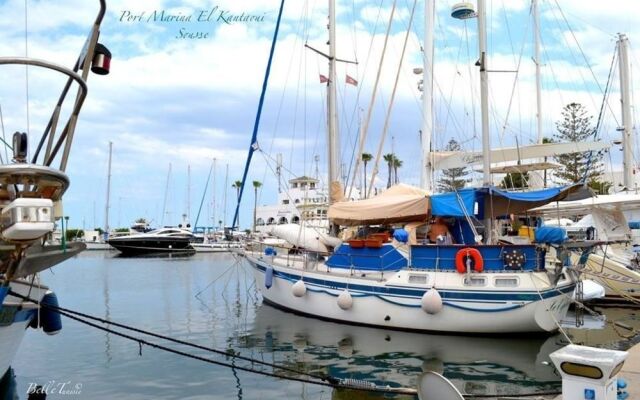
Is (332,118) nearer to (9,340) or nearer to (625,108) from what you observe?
(9,340)

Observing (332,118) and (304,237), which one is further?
(332,118)

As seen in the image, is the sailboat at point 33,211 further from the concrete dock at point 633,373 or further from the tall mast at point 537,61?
the tall mast at point 537,61

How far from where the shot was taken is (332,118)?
2053 centimetres

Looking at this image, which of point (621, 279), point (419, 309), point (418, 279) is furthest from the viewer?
point (621, 279)

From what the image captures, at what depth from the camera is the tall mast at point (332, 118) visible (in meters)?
20.4

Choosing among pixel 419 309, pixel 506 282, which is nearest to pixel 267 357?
pixel 419 309

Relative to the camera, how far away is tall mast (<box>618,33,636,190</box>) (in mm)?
27031

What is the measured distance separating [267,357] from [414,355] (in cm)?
348

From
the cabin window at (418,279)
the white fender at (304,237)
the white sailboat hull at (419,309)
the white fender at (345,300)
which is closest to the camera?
the white sailboat hull at (419,309)

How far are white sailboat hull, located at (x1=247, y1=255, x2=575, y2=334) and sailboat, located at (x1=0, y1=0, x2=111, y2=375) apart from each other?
8.67 meters

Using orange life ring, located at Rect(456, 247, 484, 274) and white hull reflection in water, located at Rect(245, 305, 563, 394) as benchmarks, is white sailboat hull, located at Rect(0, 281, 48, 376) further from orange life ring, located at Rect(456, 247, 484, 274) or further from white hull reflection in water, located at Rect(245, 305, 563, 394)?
orange life ring, located at Rect(456, 247, 484, 274)

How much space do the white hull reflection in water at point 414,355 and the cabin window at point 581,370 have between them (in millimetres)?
4606

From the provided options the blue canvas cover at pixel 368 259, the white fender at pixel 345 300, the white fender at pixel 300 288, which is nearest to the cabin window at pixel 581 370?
the blue canvas cover at pixel 368 259

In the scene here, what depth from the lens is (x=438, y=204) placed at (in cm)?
1530
